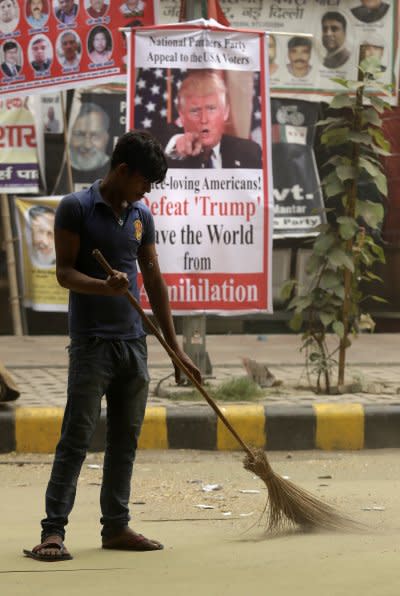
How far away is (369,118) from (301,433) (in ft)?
6.12

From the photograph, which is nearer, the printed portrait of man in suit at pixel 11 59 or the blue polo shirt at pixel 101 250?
the blue polo shirt at pixel 101 250

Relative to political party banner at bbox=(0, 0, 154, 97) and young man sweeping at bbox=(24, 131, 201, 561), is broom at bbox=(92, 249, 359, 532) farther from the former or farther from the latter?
political party banner at bbox=(0, 0, 154, 97)

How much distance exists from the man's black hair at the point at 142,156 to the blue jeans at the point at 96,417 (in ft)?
1.90

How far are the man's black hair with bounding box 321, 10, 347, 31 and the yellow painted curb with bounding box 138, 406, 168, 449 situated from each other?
5.24m

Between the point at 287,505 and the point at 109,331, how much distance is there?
3.03ft

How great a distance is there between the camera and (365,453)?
23.3 ft

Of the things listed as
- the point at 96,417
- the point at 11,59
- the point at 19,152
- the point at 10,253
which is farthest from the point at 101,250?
the point at 10,253

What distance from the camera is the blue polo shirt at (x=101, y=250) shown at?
14.4 ft

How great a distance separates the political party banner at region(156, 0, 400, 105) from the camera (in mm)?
11133

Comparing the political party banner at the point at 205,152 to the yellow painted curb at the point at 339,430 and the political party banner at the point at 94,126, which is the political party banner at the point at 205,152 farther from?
the political party banner at the point at 94,126

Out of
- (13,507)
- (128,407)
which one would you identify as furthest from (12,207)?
(128,407)

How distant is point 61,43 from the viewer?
8.45m

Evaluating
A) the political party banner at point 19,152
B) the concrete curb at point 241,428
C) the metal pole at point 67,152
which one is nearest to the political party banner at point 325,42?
the metal pole at point 67,152

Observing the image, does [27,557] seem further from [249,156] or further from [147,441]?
[249,156]
